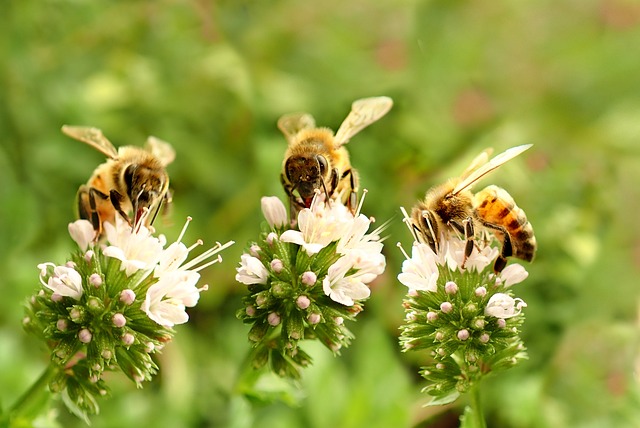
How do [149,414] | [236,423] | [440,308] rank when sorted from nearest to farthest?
[440,308] → [236,423] → [149,414]

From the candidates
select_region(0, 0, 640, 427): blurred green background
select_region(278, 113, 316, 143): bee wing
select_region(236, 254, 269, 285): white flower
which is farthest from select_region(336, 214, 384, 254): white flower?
select_region(0, 0, 640, 427): blurred green background

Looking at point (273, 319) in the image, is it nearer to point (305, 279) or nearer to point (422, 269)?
point (305, 279)

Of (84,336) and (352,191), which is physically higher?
(352,191)

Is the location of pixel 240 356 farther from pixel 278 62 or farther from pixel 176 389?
pixel 278 62

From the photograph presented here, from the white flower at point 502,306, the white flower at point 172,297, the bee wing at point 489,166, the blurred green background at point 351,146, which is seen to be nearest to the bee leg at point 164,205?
the white flower at point 172,297

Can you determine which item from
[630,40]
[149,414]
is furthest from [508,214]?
[630,40]

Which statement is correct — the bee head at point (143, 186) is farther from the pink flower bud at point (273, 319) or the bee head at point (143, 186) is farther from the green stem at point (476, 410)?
the green stem at point (476, 410)

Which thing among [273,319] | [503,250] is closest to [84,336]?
[273,319]
